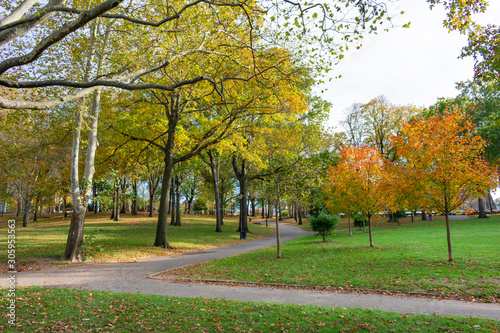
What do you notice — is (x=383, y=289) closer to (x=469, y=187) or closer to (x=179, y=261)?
(x=469, y=187)

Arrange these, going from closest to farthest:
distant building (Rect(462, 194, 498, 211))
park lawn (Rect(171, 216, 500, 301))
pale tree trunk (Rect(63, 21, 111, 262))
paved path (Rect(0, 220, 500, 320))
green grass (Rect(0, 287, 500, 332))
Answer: green grass (Rect(0, 287, 500, 332))
paved path (Rect(0, 220, 500, 320))
park lawn (Rect(171, 216, 500, 301))
distant building (Rect(462, 194, 498, 211))
pale tree trunk (Rect(63, 21, 111, 262))

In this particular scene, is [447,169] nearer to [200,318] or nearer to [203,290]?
[203,290]

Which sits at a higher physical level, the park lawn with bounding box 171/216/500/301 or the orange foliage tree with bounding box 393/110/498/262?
the orange foliage tree with bounding box 393/110/498/262

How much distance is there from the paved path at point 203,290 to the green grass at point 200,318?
2.34ft

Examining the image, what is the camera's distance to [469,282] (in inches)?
292

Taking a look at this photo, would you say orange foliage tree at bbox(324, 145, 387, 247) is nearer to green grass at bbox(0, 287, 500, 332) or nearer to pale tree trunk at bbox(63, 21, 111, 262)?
green grass at bbox(0, 287, 500, 332)

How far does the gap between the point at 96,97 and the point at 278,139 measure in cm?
795

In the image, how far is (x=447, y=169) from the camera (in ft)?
33.3

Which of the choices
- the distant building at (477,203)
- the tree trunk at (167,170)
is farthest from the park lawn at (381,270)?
the tree trunk at (167,170)

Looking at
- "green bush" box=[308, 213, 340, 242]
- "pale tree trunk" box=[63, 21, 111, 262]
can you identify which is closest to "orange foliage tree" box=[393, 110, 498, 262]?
"green bush" box=[308, 213, 340, 242]

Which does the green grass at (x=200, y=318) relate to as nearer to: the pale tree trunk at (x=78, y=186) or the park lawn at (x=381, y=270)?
the park lawn at (x=381, y=270)

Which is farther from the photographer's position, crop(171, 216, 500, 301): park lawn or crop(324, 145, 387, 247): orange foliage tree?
crop(324, 145, 387, 247): orange foliage tree

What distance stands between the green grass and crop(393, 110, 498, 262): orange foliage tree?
6.36 m

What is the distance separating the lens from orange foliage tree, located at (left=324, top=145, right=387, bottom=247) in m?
14.8
